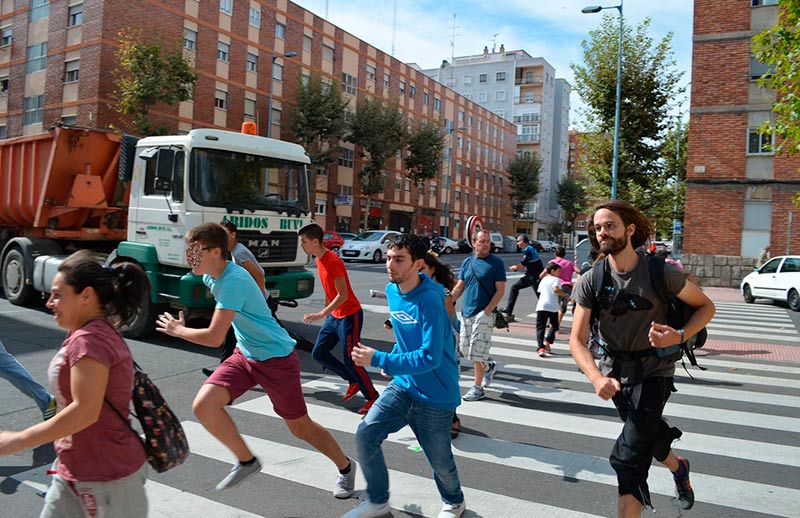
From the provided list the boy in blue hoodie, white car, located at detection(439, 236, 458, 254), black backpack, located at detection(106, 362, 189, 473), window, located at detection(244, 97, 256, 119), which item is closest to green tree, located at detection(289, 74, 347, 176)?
window, located at detection(244, 97, 256, 119)

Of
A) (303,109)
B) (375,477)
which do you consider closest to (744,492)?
(375,477)

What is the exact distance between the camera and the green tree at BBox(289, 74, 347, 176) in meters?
38.0

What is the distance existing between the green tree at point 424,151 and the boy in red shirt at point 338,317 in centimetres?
4257

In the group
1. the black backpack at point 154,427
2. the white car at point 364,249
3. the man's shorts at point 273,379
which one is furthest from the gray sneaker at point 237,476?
the white car at point 364,249

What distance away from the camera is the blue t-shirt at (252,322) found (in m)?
3.56

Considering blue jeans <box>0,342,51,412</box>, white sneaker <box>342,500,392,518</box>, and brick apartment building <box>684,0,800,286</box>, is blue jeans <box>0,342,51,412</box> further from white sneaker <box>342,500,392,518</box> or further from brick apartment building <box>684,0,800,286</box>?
brick apartment building <box>684,0,800,286</box>

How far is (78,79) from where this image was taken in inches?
1201

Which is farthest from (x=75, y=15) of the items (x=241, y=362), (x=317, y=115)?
(x=241, y=362)

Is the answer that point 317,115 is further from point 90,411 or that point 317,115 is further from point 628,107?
point 90,411

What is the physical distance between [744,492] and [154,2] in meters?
34.0

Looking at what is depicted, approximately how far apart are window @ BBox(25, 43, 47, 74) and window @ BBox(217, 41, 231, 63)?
881cm

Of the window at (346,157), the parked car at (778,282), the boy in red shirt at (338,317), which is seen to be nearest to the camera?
the boy in red shirt at (338,317)

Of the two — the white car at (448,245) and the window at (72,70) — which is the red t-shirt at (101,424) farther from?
the white car at (448,245)

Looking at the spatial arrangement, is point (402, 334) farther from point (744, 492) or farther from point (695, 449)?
point (695, 449)
